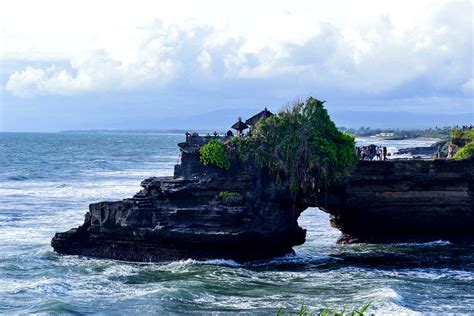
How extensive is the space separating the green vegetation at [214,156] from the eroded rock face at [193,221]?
0.26 metres

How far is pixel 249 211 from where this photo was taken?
102 ft

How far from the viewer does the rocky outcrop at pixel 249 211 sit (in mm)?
30625

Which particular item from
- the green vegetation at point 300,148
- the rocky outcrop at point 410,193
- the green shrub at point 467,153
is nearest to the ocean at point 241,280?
the rocky outcrop at point 410,193

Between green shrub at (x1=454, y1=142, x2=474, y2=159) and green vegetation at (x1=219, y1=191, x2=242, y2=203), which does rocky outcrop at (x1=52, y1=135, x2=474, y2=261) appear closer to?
green vegetation at (x1=219, y1=191, x2=242, y2=203)

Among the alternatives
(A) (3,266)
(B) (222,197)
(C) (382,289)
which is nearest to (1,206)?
(A) (3,266)

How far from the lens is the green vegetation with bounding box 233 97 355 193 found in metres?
32.2

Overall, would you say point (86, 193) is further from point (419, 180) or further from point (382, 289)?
point (382, 289)

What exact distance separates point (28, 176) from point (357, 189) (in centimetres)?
4374

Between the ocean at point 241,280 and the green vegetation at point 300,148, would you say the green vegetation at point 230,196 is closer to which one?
the green vegetation at point 300,148

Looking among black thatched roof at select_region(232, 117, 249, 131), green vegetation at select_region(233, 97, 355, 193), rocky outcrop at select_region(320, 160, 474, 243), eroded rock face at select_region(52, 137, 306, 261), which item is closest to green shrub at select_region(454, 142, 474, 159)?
rocky outcrop at select_region(320, 160, 474, 243)

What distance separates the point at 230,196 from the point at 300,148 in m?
3.74

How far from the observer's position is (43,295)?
25609mm

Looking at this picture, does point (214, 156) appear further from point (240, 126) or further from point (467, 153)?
point (467, 153)

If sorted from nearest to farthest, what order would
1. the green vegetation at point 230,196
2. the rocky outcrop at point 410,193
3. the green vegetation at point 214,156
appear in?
the green vegetation at point 230,196
the green vegetation at point 214,156
the rocky outcrop at point 410,193
